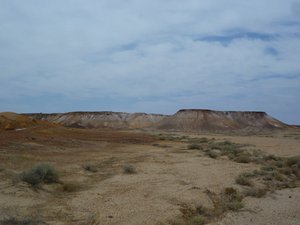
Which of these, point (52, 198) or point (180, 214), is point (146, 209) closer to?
point (180, 214)

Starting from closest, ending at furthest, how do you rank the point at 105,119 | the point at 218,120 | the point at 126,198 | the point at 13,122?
the point at 126,198 → the point at 13,122 → the point at 218,120 → the point at 105,119

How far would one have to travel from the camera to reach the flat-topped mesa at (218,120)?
10925 cm

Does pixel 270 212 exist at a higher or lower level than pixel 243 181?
lower

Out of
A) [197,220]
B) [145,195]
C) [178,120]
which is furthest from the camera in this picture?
[178,120]

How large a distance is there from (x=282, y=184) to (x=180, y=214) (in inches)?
255

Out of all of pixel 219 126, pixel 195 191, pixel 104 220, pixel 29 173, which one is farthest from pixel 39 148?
pixel 219 126

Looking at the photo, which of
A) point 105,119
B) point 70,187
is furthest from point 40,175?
point 105,119

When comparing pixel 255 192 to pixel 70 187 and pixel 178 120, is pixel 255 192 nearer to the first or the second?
pixel 70 187

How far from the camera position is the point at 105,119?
12319 cm

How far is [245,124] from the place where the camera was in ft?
382

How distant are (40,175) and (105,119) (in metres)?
112

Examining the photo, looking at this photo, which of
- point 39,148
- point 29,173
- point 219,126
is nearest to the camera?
point 29,173

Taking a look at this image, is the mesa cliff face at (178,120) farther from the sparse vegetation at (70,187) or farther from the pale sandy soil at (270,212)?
the sparse vegetation at (70,187)

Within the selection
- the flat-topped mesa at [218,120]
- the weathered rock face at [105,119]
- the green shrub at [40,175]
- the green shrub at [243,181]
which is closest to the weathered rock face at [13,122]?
the green shrub at [40,175]
